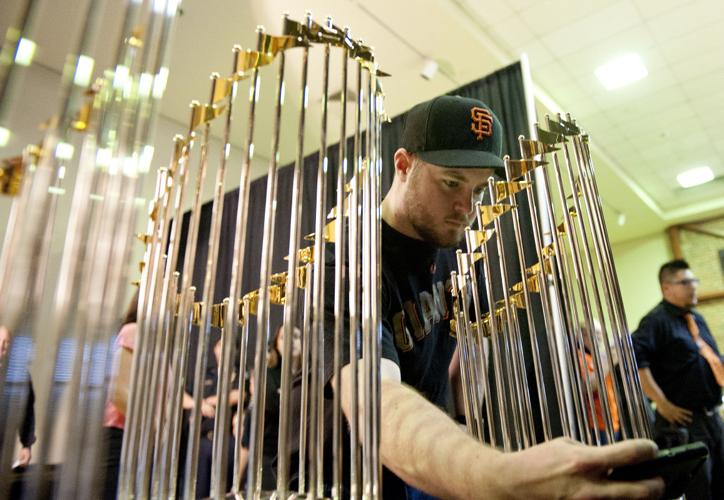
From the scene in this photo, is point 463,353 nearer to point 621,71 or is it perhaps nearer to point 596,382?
point 596,382

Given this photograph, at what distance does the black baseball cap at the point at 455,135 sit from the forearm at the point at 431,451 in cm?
39

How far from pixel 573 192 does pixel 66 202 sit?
0.67 metres

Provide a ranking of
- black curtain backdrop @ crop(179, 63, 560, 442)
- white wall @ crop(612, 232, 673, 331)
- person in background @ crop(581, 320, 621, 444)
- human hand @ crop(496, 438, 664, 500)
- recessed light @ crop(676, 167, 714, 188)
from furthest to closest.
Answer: white wall @ crop(612, 232, 673, 331), recessed light @ crop(676, 167, 714, 188), black curtain backdrop @ crop(179, 63, 560, 442), person in background @ crop(581, 320, 621, 444), human hand @ crop(496, 438, 664, 500)

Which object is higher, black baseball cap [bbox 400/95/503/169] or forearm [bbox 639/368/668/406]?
black baseball cap [bbox 400/95/503/169]

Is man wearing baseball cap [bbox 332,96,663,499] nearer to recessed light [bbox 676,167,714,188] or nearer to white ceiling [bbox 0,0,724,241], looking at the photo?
white ceiling [bbox 0,0,724,241]

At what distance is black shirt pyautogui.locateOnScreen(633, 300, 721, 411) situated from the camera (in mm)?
2363

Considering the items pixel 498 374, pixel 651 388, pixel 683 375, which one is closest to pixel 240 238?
pixel 498 374

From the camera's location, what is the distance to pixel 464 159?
0.82 m

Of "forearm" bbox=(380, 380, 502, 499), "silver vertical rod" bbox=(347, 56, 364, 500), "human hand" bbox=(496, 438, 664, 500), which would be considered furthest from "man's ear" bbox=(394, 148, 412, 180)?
"human hand" bbox=(496, 438, 664, 500)

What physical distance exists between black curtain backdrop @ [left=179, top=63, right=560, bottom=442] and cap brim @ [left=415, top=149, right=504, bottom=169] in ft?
0.86

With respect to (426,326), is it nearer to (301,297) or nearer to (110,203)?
(301,297)

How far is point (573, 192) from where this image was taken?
80 cm

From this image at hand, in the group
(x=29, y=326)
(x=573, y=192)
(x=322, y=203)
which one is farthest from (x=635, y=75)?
(x=29, y=326)

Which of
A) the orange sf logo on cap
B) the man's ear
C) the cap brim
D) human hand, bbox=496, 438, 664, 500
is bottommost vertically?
human hand, bbox=496, 438, 664, 500
